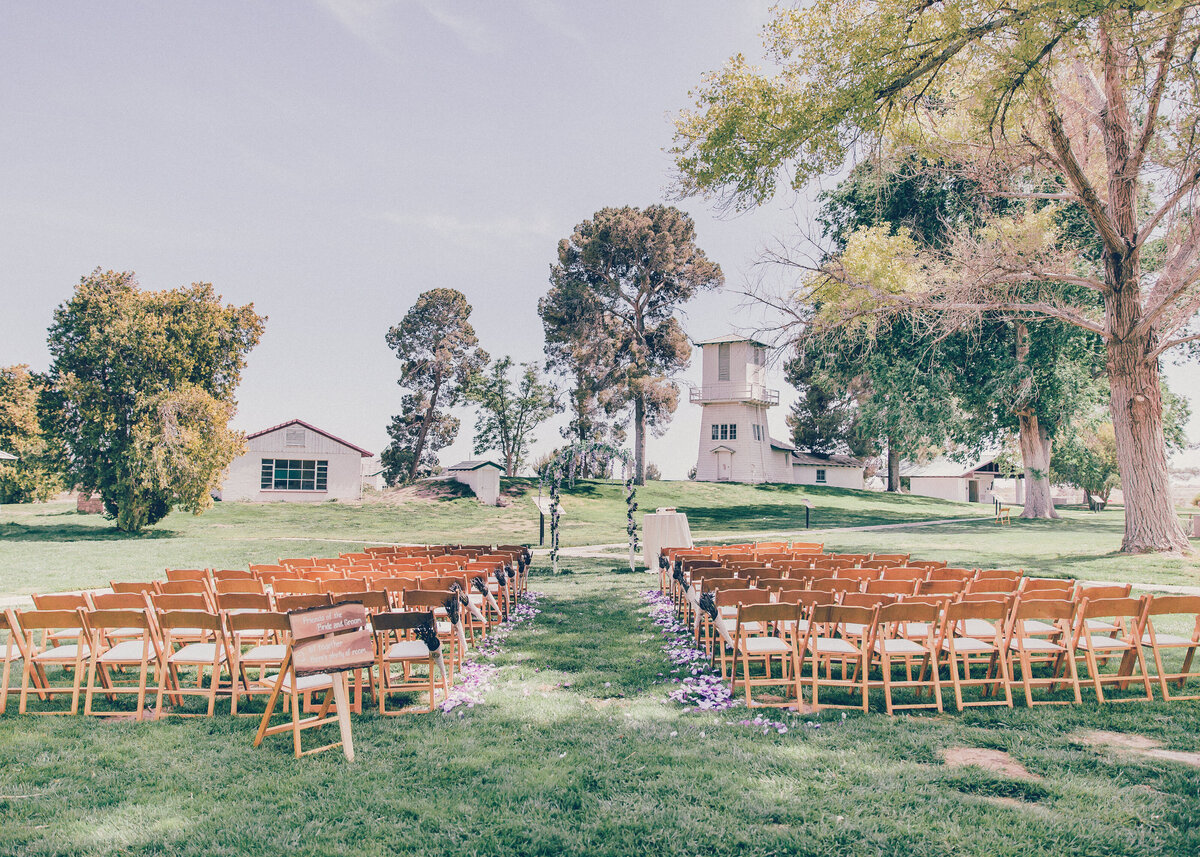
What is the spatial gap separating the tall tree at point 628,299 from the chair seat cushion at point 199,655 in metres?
38.9

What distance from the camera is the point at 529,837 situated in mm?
3785

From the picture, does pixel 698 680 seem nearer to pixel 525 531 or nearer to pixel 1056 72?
pixel 1056 72

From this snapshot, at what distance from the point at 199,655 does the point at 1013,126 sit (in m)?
16.4

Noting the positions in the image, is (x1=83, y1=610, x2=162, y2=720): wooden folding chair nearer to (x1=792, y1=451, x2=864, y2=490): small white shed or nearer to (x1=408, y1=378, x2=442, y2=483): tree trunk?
(x1=408, y1=378, x2=442, y2=483): tree trunk

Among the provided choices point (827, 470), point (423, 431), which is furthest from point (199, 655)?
point (827, 470)

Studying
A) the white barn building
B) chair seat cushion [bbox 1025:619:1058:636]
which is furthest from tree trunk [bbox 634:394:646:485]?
chair seat cushion [bbox 1025:619:1058:636]

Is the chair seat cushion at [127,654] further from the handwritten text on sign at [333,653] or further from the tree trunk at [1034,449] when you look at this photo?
the tree trunk at [1034,449]

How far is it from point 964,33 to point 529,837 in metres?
12.7

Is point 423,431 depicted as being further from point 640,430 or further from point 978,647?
point 978,647

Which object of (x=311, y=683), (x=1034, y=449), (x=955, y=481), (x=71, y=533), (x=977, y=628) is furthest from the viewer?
(x=955, y=481)

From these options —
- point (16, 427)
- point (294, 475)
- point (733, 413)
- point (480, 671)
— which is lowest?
point (480, 671)

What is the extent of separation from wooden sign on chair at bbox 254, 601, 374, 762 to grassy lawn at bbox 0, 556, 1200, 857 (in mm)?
205

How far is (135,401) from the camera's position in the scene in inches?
1021

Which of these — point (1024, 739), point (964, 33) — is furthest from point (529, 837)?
point (964, 33)
